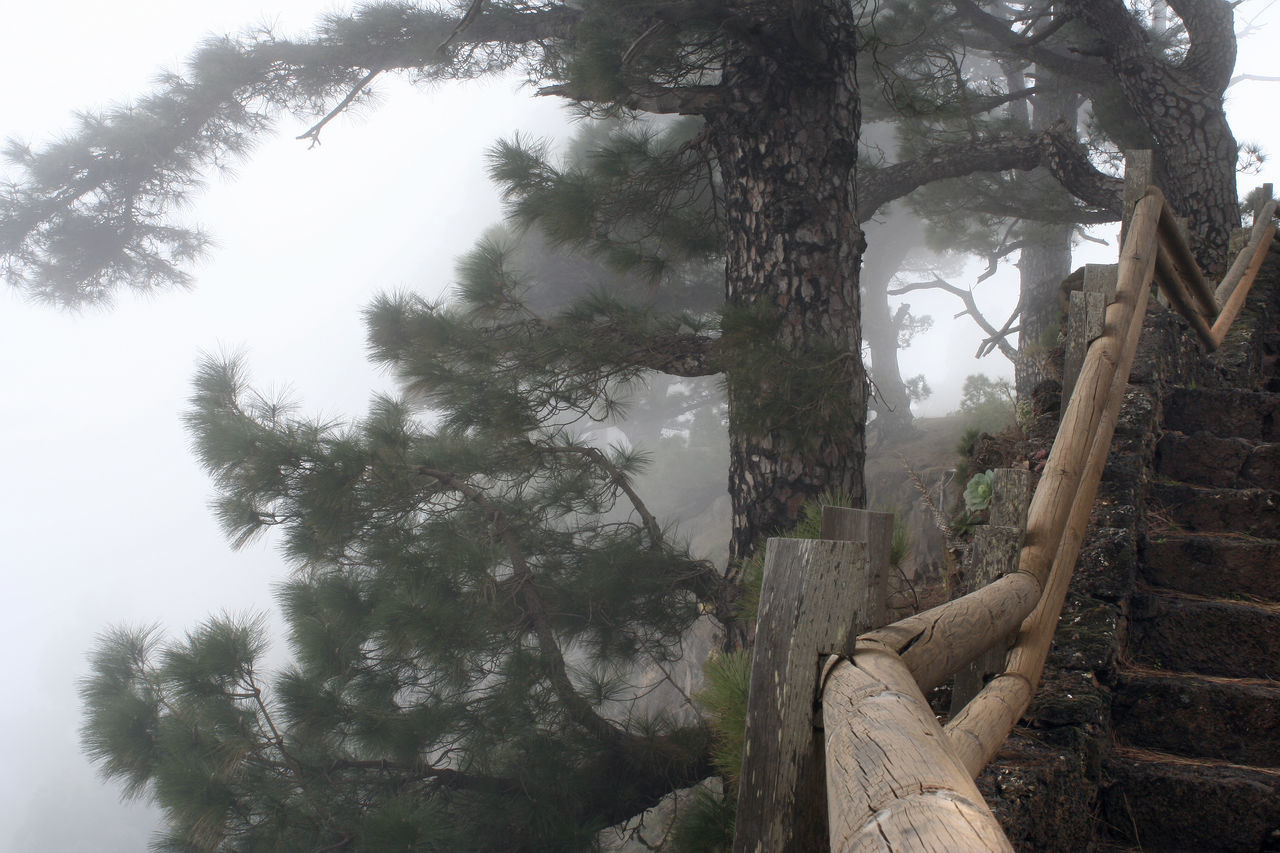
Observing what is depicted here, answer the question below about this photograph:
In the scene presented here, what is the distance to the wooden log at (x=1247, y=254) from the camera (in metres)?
3.18

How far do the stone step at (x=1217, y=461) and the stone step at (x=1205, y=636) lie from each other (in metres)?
0.71

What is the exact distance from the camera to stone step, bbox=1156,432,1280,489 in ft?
7.63

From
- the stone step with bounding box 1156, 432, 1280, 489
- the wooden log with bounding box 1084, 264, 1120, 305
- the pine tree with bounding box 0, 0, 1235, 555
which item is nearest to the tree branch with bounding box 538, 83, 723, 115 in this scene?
the pine tree with bounding box 0, 0, 1235, 555

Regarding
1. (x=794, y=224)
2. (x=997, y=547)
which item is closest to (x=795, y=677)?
(x=997, y=547)

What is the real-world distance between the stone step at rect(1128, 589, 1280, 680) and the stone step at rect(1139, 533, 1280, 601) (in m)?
0.11

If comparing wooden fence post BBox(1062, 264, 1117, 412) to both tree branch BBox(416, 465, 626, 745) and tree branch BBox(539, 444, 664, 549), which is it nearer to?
tree branch BBox(539, 444, 664, 549)

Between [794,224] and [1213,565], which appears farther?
[794,224]

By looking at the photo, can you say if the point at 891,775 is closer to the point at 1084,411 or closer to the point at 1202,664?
the point at 1084,411

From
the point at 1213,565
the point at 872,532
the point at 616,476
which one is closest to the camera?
the point at 872,532

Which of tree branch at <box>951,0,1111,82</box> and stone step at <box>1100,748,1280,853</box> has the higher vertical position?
tree branch at <box>951,0,1111,82</box>

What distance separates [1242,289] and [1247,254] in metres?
0.19

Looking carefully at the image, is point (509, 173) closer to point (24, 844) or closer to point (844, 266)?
point (844, 266)

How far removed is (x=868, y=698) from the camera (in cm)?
65

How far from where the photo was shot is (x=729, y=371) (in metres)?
2.54
